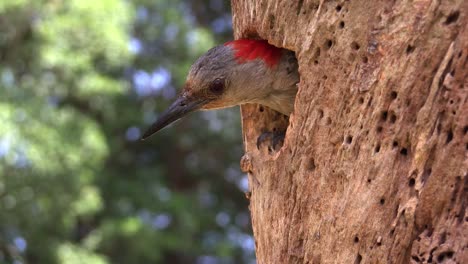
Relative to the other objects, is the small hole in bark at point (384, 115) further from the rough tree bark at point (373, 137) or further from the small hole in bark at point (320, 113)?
the small hole in bark at point (320, 113)

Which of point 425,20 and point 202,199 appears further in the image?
point 202,199

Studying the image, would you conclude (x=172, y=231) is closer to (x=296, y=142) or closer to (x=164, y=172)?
(x=164, y=172)

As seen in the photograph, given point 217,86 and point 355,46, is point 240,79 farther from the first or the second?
point 355,46

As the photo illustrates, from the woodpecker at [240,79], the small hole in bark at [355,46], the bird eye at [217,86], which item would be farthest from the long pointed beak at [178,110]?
the small hole in bark at [355,46]

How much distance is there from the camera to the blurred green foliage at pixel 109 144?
5.99 metres

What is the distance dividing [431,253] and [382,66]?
64cm

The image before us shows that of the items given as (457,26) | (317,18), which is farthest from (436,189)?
(317,18)

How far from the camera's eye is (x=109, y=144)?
9102 millimetres

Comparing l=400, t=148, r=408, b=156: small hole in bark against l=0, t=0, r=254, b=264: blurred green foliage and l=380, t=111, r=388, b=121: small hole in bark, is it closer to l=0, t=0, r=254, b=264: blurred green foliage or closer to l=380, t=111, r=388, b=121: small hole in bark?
l=380, t=111, r=388, b=121: small hole in bark

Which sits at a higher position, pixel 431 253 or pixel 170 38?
pixel 170 38

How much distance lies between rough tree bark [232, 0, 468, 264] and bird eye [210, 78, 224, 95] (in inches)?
12.9

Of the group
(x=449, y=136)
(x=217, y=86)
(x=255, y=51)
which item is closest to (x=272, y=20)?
(x=255, y=51)

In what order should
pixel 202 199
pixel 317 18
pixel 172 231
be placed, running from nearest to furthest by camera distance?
1. pixel 317 18
2. pixel 172 231
3. pixel 202 199

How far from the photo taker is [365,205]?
2.35 meters
